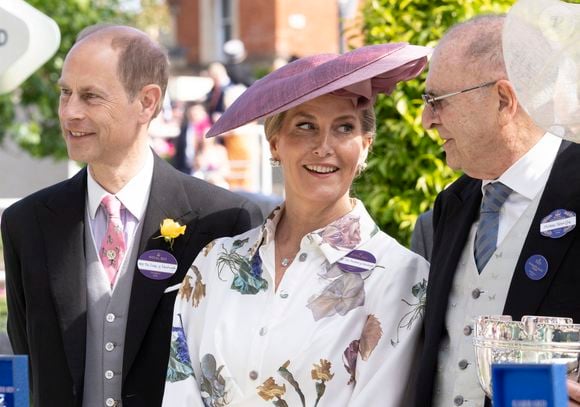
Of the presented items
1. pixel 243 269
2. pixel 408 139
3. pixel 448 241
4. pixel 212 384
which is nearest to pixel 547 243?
pixel 448 241

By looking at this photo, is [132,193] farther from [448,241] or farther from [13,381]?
[13,381]

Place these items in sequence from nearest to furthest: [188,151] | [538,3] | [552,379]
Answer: [552,379]
[538,3]
[188,151]

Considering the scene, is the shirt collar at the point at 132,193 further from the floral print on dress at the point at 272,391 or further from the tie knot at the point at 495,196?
the tie knot at the point at 495,196

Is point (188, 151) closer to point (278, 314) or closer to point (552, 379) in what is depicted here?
point (278, 314)

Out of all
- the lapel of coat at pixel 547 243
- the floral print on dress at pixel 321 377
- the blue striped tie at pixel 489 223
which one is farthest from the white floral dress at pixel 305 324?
the lapel of coat at pixel 547 243

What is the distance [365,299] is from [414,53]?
74 cm

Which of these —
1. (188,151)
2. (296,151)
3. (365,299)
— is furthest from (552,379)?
(188,151)

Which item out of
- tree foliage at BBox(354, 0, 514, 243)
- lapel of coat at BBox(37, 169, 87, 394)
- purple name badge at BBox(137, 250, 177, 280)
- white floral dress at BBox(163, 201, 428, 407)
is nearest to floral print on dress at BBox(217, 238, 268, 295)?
white floral dress at BBox(163, 201, 428, 407)

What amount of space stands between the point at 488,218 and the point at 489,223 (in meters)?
0.02

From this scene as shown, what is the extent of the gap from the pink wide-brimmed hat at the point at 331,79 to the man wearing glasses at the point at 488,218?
12cm

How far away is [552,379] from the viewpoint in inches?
91.2

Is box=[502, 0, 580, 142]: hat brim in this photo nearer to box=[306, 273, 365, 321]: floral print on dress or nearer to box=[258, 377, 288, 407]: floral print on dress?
box=[306, 273, 365, 321]: floral print on dress

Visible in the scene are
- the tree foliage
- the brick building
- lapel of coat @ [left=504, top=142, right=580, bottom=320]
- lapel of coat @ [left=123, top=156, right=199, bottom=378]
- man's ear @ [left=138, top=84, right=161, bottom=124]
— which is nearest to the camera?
lapel of coat @ [left=504, top=142, right=580, bottom=320]

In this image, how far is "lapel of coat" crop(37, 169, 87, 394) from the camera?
415 cm
